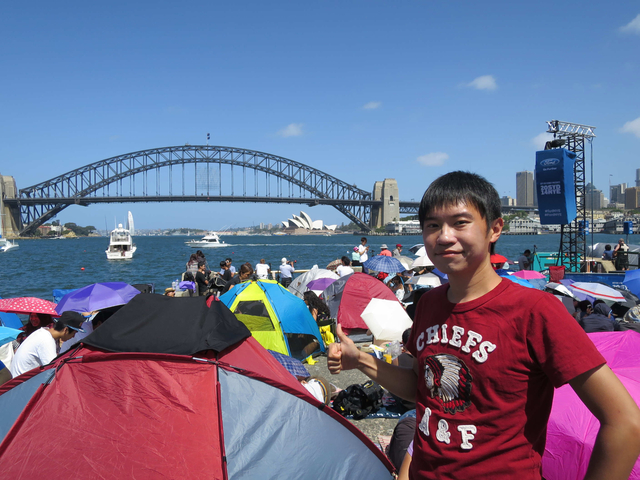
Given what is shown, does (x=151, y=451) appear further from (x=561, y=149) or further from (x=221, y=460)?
(x=561, y=149)

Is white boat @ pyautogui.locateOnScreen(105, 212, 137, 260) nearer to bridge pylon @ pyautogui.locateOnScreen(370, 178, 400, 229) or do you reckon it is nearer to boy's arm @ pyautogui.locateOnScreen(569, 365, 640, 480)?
boy's arm @ pyautogui.locateOnScreen(569, 365, 640, 480)

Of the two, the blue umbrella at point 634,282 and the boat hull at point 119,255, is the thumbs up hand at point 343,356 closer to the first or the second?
the blue umbrella at point 634,282

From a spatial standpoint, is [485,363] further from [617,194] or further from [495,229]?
[617,194]

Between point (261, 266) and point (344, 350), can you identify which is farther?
point (261, 266)

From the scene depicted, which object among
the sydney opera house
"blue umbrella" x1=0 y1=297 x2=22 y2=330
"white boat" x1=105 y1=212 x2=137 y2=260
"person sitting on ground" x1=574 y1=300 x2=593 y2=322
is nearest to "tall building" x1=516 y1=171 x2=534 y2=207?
the sydney opera house

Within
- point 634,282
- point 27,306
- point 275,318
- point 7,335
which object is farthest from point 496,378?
point 634,282

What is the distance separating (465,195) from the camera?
1.23 metres

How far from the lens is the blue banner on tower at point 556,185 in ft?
45.4

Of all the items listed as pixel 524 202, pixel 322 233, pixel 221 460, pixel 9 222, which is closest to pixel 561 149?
pixel 221 460

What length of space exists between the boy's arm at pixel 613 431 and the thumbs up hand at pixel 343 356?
0.71m

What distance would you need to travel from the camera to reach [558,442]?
2.53 m

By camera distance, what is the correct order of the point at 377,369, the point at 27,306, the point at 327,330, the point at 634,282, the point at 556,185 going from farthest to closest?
1. the point at 556,185
2. the point at 634,282
3. the point at 327,330
4. the point at 27,306
5. the point at 377,369

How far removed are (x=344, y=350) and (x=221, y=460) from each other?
128 cm

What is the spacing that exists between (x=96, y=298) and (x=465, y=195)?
269 inches
